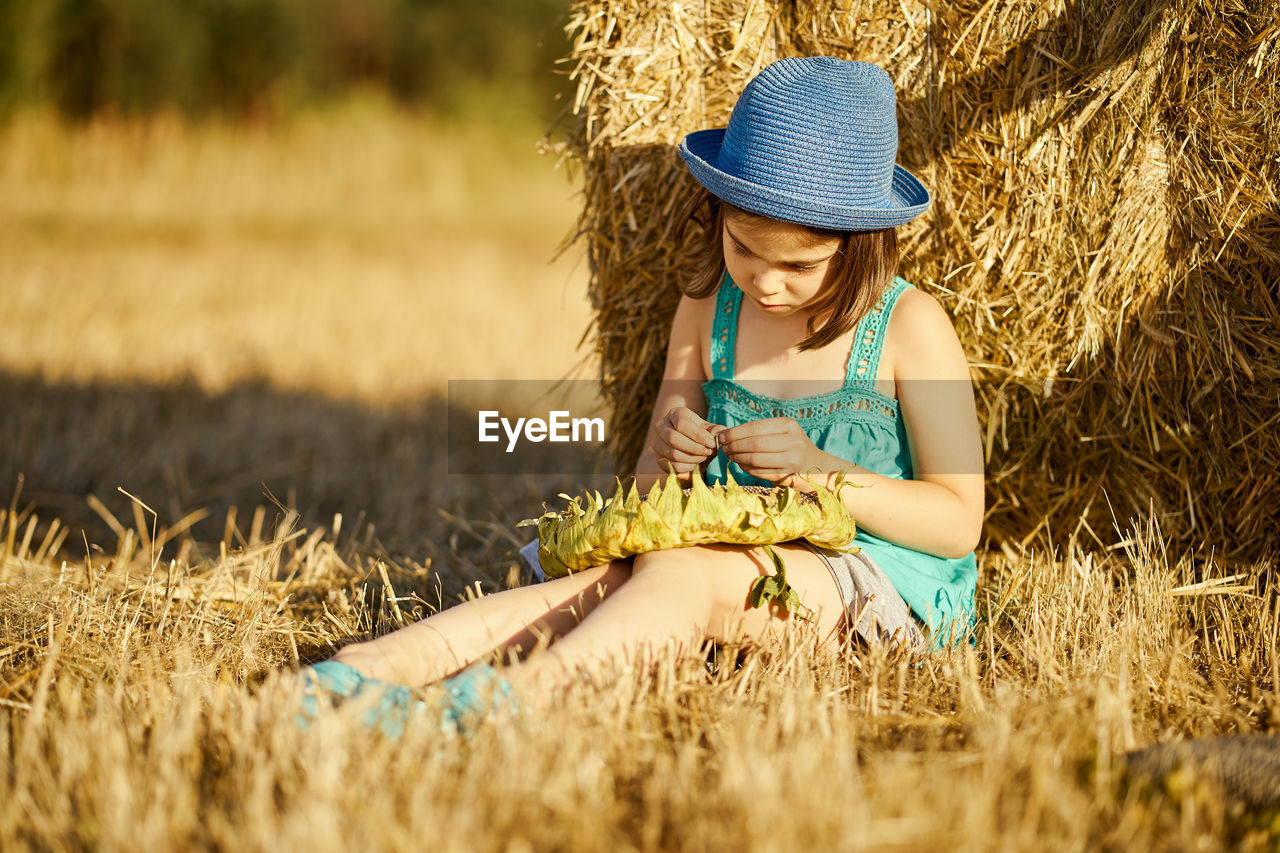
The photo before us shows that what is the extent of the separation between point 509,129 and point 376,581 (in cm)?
969

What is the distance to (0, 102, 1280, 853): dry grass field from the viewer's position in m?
1.21

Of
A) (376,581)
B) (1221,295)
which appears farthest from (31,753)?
(1221,295)

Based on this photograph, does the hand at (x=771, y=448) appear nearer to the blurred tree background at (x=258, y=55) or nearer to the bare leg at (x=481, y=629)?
the bare leg at (x=481, y=629)


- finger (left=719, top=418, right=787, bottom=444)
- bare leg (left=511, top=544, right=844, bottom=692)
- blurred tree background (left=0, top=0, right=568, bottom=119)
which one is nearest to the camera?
bare leg (left=511, top=544, right=844, bottom=692)

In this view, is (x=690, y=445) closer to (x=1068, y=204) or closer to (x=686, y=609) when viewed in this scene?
(x=686, y=609)

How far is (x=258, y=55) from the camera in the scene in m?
→ 10.1

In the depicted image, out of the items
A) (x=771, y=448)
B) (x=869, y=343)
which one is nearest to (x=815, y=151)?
(x=869, y=343)

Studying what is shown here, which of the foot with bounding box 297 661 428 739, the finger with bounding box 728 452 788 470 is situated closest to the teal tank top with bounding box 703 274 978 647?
the finger with bounding box 728 452 788 470

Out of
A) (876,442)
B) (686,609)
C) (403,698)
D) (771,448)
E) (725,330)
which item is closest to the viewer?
(403,698)

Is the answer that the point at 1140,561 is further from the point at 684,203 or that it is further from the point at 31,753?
the point at 31,753

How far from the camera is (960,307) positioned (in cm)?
230

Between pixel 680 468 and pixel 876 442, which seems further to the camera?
pixel 876 442

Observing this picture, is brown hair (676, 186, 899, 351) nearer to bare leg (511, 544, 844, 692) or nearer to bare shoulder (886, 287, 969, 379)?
bare shoulder (886, 287, 969, 379)

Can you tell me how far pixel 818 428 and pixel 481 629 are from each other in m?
0.75
